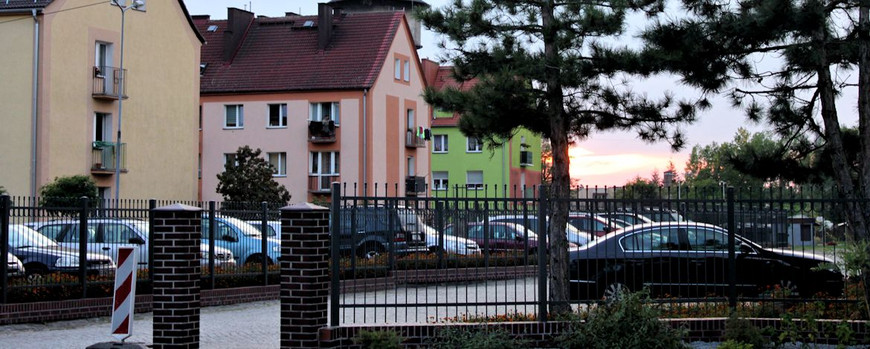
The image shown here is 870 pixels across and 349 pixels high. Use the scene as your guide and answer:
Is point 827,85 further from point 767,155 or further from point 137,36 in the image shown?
point 137,36

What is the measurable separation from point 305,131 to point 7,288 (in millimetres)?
40094

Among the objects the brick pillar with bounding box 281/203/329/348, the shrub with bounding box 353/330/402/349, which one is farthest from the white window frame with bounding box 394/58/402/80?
the shrub with bounding box 353/330/402/349

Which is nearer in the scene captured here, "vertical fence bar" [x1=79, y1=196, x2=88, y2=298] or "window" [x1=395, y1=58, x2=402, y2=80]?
"vertical fence bar" [x1=79, y1=196, x2=88, y2=298]

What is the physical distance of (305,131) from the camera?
5703cm

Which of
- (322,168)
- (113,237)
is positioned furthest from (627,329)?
(322,168)

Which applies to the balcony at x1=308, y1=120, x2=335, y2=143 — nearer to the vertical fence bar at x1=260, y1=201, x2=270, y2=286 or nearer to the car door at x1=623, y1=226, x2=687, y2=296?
the vertical fence bar at x1=260, y1=201, x2=270, y2=286

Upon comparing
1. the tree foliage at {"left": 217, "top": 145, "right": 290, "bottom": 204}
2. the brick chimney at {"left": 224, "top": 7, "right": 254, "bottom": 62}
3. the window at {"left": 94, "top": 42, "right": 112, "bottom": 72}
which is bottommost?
the tree foliage at {"left": 217, "top": 145, "right": 290, "bottom": 204}

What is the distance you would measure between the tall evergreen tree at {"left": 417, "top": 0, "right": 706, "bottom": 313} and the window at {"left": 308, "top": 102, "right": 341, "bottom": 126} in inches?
1572

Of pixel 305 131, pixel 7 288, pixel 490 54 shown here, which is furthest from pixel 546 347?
pixel 305 131

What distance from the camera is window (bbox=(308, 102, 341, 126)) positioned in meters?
56.4

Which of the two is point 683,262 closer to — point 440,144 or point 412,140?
point 412,140

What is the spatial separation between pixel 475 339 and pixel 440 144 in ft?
200

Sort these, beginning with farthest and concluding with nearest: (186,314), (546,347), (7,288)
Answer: (7,288), (546,347), (186,314)

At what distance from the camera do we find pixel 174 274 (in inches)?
483
